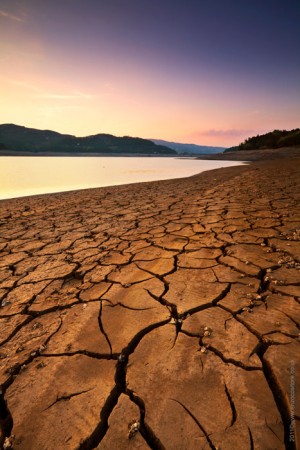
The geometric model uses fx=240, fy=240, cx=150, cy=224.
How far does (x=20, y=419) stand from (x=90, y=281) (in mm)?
1030

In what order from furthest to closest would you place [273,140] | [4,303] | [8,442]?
[273,140]
[4,303]
[8,442]

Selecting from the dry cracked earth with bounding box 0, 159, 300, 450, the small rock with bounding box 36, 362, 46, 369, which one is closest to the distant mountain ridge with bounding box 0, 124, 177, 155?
the dry cracked earth with bounding box 0, 159, 300, 450

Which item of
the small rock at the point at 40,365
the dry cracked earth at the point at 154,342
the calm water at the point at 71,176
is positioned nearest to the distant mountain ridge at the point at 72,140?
the calm water at the point at 71,176

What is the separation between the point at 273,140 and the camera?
26094mm

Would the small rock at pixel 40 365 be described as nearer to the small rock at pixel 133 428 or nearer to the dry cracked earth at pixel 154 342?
the dry cracked earth at pixel 154 342

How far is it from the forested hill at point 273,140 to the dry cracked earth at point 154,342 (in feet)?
77.3

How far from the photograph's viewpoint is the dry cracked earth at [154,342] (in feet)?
2.93

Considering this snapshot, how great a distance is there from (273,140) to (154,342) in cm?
2985

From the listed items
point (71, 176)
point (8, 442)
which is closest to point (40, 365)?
point (8, 442)

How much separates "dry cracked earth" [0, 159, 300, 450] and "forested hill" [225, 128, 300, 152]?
23560mm

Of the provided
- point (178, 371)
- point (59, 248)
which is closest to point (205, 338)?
point (178, 371)

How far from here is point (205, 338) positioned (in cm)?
126

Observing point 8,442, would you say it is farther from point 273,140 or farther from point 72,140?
point 72,140

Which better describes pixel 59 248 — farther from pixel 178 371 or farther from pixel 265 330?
pixel 265 330
